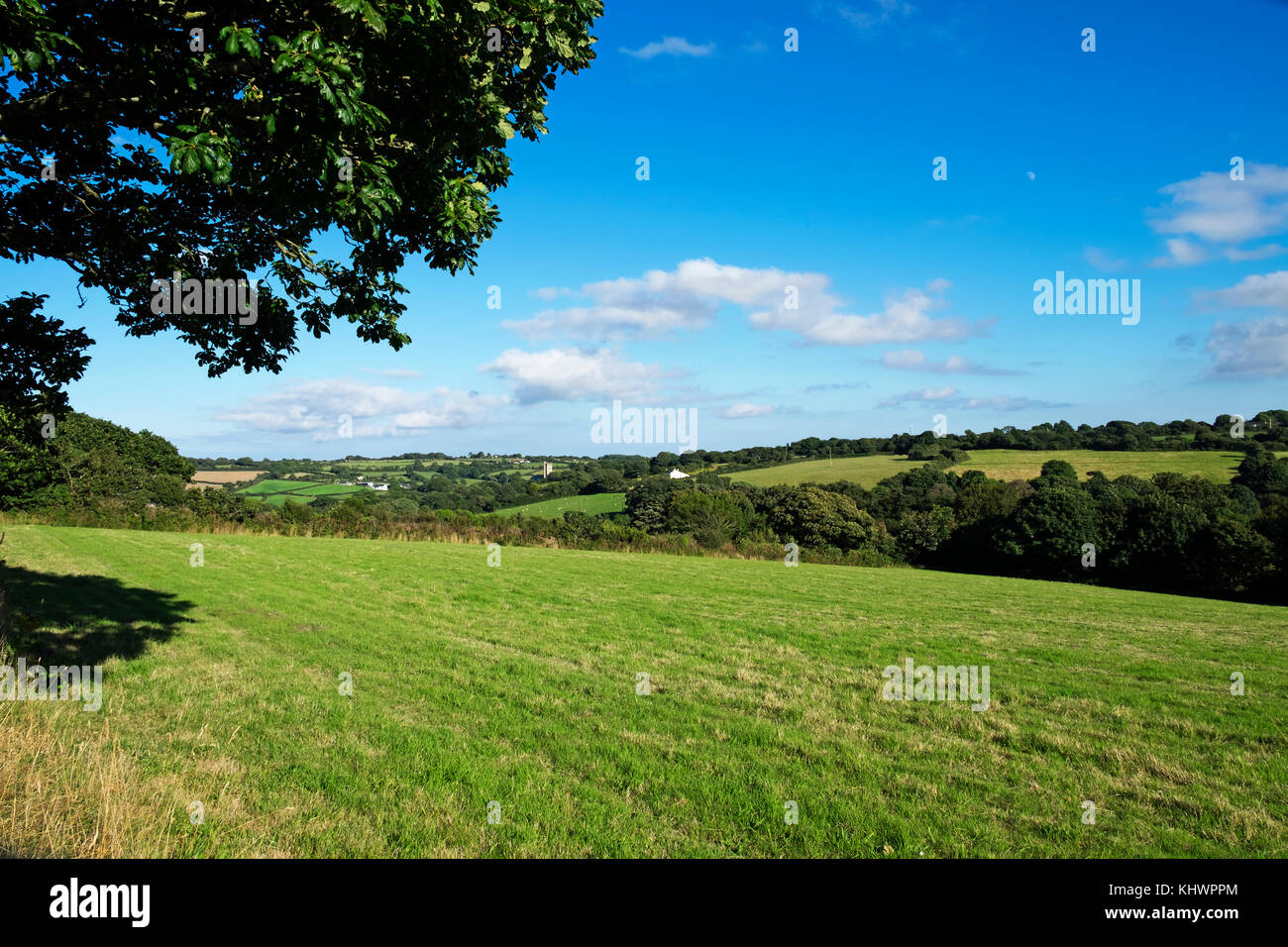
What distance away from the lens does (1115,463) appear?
8450 cm

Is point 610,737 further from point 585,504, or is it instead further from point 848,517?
point 585,504

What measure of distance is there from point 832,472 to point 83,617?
306ft

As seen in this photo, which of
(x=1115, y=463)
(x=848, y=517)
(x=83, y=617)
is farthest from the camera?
(x=1115, y=463)

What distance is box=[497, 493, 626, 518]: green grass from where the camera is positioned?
7100 centimetres

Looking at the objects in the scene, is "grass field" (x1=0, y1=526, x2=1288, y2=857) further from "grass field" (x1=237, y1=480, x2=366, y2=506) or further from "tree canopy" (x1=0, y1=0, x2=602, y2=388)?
"grass field" (x1=237, y1=480, x2=366, y2=506)

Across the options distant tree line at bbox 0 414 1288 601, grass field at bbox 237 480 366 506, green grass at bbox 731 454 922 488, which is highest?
green grass at bbox 731 454 922 488

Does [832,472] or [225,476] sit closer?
[225,476]

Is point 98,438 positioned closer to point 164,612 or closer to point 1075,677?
point 164,612

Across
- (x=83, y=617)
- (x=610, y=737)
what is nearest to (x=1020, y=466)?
(x=610, y=737)

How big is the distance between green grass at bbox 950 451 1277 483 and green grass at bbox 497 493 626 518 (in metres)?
48.6

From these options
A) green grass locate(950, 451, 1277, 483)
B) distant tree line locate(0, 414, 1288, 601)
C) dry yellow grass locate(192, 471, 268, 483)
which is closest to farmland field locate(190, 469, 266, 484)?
dry yellow grass locate(192, 471, 268, 483)

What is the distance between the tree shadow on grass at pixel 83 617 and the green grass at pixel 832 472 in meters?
75.3

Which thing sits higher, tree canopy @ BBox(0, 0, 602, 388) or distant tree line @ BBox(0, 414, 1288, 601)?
tree canopy @ BBox(0, 0, 602, 388)

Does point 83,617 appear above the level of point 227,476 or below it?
below
